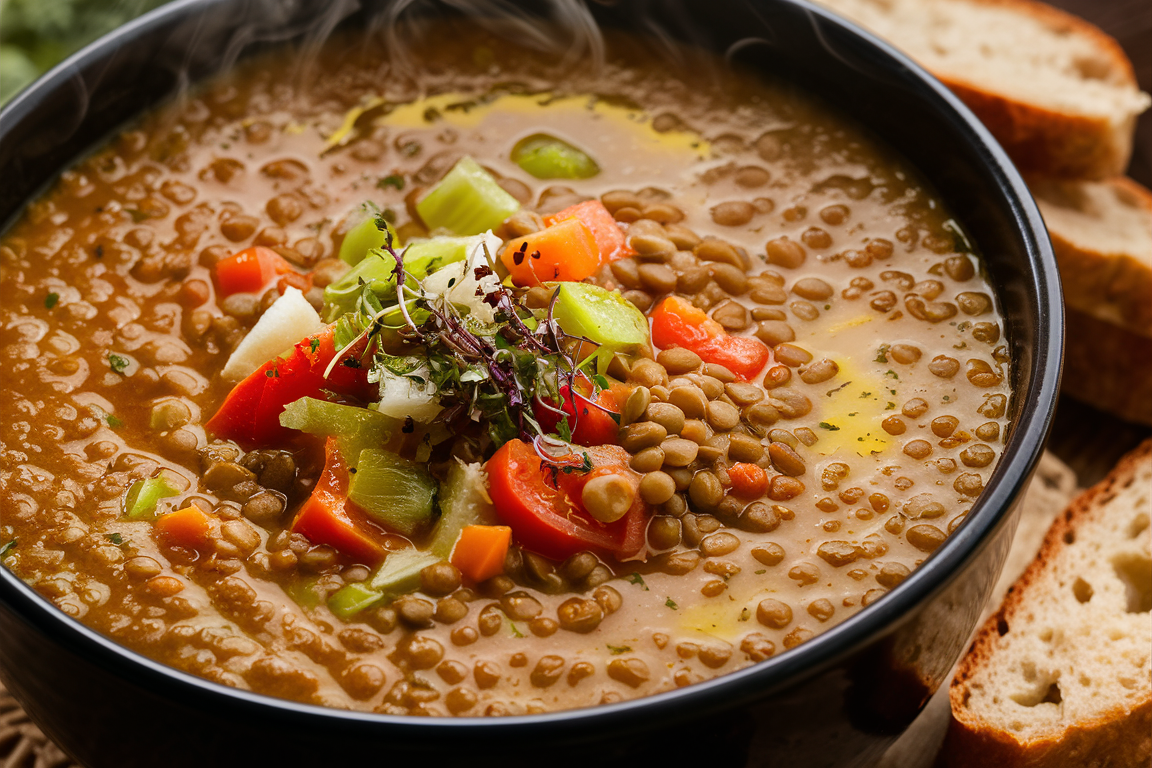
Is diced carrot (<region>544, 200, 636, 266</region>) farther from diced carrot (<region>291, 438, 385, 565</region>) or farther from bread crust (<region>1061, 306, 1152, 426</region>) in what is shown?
bread crust (<region>1061, 306, 1152, 426</region>)

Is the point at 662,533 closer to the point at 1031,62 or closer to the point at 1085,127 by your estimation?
the point at 1085,127

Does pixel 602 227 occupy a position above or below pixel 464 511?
above

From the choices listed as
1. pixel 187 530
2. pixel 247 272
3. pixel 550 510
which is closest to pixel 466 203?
pixel 247 272


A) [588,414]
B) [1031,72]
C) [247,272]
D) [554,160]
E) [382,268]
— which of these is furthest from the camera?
[1031,72]

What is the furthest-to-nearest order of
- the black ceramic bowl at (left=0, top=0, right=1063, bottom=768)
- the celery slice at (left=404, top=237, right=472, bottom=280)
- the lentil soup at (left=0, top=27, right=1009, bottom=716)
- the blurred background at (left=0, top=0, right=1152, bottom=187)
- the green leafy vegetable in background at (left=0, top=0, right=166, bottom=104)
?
the green leafy vegetable in background at (left=0, top=0, right=166, bottom=104), the blurred background at (left=0, top=0, right=1152, bottom=187), the celery slice at (left=404, top=237, right=472, bottom=280), the lentil soup at (left=0, top=27, right=1009, bottom=716), the black ceramic bowl at (left=0, top=0, right=1063, bottom=768)

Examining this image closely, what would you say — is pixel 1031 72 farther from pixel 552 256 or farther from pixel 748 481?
pixel 748 481

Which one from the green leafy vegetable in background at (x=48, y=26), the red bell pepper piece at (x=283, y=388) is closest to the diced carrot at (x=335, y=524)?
the red bell pepper piece at (x=283, y=388)

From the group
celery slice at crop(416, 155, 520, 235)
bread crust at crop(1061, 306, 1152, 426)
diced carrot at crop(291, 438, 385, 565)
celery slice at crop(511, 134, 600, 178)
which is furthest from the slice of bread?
diced carrot at crop(291, 438, 385, 565)
